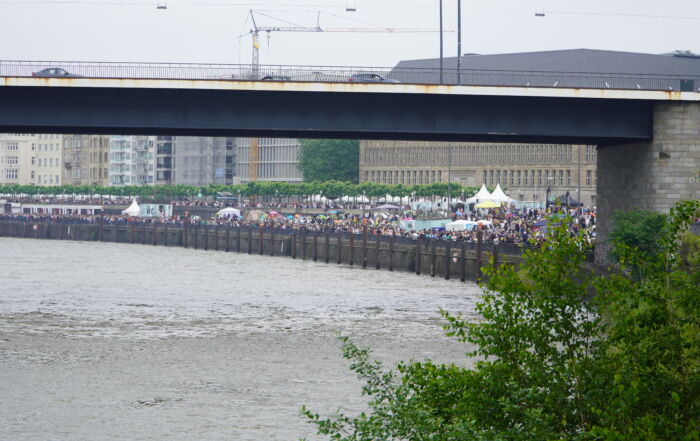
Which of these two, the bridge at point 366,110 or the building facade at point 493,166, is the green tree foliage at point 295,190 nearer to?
the building facade at point 493,166

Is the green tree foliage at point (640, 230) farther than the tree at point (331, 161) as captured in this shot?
No

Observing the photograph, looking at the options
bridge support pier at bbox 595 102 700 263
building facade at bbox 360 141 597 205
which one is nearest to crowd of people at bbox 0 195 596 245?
bridge support pier at bbox 595 102 700 263

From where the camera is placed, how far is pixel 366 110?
181 ft

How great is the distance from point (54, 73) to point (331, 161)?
14250 centimetres

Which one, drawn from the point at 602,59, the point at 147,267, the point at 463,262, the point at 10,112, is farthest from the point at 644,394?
the point at 602,59

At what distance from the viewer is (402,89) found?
53562mm

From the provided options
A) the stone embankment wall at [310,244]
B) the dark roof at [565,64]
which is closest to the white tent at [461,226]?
the stone embankment wall at [310,244]

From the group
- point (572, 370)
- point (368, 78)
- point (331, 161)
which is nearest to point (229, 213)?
point (331, 161)

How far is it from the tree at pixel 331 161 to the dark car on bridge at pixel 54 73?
459 feet

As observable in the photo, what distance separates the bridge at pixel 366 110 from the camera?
53125 mm

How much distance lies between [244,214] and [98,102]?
101 meters

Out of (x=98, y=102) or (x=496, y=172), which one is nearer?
(x=98, y=102)

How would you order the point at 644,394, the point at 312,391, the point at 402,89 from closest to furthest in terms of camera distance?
the point at 644,394 < the point at 312,391 < the point at 402,89

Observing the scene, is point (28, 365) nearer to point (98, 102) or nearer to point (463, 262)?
point (98, 102)
